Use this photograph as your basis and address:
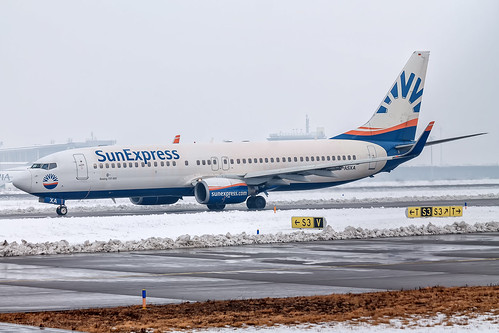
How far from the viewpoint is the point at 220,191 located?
54469 mm

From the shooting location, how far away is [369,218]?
1668 inches

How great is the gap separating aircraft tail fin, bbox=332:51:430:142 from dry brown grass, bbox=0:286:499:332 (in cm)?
4391

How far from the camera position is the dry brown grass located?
52.6 feet

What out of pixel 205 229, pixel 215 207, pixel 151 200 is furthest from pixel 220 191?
pixel 205 229

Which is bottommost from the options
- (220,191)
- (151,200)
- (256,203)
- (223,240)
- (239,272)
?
(239,272)

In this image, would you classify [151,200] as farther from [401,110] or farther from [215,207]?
[401,110]

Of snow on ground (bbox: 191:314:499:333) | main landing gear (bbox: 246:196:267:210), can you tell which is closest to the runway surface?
snow on ground (bbox: 191:314:499:333)

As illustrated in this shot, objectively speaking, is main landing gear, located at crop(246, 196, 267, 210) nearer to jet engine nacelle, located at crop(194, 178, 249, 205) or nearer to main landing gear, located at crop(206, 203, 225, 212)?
jet engine nacelle, located at crop(194, 178, 249, 205)

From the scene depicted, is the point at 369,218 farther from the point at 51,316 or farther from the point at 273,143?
the point at 51,316

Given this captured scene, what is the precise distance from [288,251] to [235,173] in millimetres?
26704

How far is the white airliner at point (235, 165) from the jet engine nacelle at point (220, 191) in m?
0.06

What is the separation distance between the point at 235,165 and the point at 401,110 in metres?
13.5

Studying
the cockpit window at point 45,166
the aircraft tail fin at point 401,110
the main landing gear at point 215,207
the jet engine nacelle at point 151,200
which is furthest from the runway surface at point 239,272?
the aircraft tail fin at point 401,110

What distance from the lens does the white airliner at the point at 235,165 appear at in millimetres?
52812
